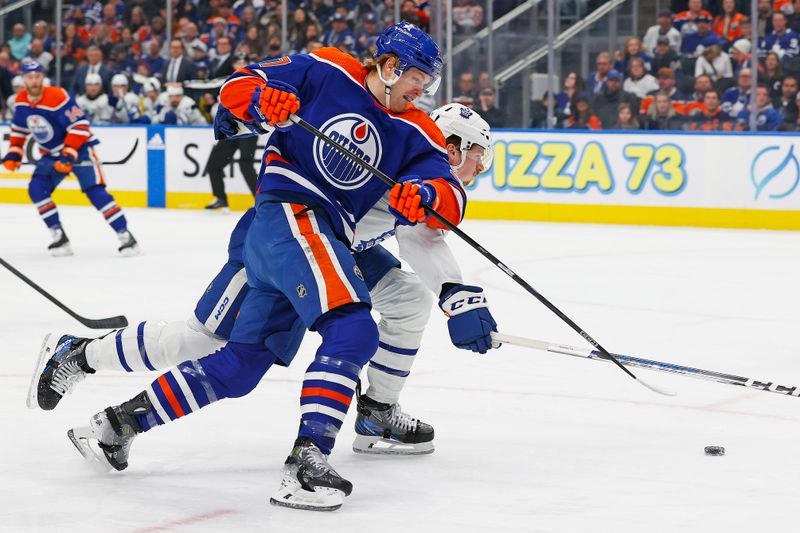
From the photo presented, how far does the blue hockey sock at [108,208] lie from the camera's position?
828 cm

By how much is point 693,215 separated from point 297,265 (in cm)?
760

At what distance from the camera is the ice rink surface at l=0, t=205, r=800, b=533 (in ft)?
9.09

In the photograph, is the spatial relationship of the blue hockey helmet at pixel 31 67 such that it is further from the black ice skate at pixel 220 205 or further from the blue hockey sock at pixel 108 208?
the black ice skate at pixel 220 205

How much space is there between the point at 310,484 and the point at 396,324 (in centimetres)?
68

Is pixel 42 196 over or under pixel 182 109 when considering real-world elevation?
under

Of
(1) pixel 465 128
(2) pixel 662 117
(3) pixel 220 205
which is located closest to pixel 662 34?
(2) pixel 662 117

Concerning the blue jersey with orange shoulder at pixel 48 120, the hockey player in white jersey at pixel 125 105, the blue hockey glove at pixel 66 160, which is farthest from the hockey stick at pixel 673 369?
the hockey player in white jersey at pixel 125 105

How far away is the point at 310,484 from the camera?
9.09 ft

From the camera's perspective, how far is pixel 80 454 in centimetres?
321

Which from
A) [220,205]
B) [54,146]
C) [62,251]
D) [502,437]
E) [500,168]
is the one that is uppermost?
[54,146]

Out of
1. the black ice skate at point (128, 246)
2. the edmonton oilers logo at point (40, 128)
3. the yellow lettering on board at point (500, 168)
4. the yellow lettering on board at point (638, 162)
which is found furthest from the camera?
the yellow lettering on board at point (500, 168)

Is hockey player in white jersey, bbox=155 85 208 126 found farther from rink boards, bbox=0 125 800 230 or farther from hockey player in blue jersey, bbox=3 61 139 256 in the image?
hockey player in blue jersey, bbox=3 61 139 256

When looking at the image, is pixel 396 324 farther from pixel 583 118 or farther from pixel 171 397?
pixel 583 118

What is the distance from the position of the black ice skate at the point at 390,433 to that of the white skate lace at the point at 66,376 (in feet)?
2.41
